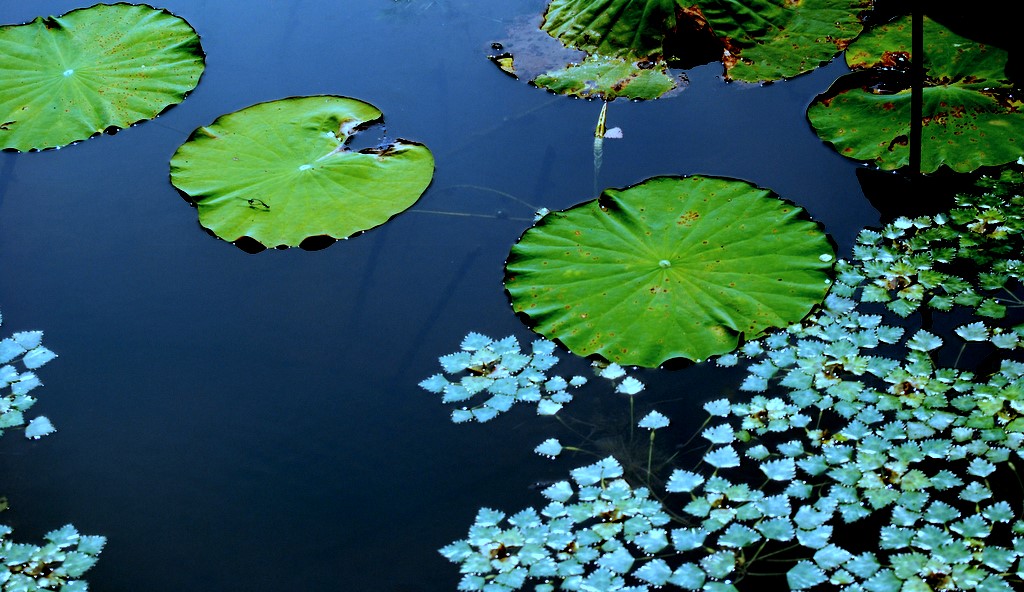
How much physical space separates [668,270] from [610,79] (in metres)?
1.22

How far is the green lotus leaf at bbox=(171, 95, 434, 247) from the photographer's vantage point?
3.29 m

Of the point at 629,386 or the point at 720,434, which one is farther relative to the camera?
the point at 629,386

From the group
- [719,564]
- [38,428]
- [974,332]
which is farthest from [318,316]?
[974,332]

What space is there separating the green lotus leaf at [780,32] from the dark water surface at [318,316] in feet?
0.31

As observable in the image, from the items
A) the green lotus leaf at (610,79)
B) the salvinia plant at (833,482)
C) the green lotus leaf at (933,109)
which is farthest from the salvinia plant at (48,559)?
the green lotus leaf at (933,109)

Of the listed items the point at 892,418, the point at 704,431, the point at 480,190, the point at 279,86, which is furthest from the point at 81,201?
the point at 892,418

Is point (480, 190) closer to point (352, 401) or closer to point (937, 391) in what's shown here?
point (352, 401)

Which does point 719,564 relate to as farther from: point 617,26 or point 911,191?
point 617,26

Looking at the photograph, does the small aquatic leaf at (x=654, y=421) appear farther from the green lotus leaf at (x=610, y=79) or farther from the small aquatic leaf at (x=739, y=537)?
the green lotus leaf at (x=610, y=79)

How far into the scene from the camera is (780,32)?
389 centimetres

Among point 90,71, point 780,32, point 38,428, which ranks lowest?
point 780,32

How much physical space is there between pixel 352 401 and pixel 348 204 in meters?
0.88

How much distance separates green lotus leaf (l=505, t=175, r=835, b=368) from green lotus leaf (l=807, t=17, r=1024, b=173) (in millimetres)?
513

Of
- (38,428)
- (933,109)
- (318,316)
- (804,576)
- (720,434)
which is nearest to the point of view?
(804,576)
